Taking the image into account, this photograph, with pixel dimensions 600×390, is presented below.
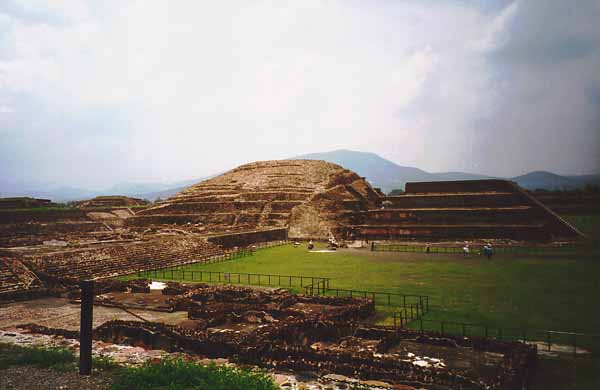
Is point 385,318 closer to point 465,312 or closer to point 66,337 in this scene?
point 465,312

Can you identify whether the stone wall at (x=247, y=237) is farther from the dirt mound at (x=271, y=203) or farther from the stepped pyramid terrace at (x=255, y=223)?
the dirt mound at (x=271, y=203)

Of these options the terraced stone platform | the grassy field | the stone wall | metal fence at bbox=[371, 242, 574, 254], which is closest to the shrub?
the grassy field

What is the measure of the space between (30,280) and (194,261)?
11.1 metres

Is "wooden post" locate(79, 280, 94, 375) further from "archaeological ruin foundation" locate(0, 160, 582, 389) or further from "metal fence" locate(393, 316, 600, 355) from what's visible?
"metal fence" locate(393, 316, 600, 355)

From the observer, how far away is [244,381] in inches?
329

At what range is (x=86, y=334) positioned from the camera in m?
9.70

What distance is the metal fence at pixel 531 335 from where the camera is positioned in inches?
436

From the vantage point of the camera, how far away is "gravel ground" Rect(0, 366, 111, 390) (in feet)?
28.8

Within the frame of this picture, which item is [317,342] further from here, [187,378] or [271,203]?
[271,203]

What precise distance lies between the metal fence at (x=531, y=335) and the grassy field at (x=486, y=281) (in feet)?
0.38

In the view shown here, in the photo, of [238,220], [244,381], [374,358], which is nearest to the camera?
[244,381]

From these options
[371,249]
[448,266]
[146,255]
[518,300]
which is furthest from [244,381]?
[371,249]

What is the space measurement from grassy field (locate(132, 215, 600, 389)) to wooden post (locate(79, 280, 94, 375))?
8.44 m

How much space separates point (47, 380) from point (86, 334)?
1.09m
